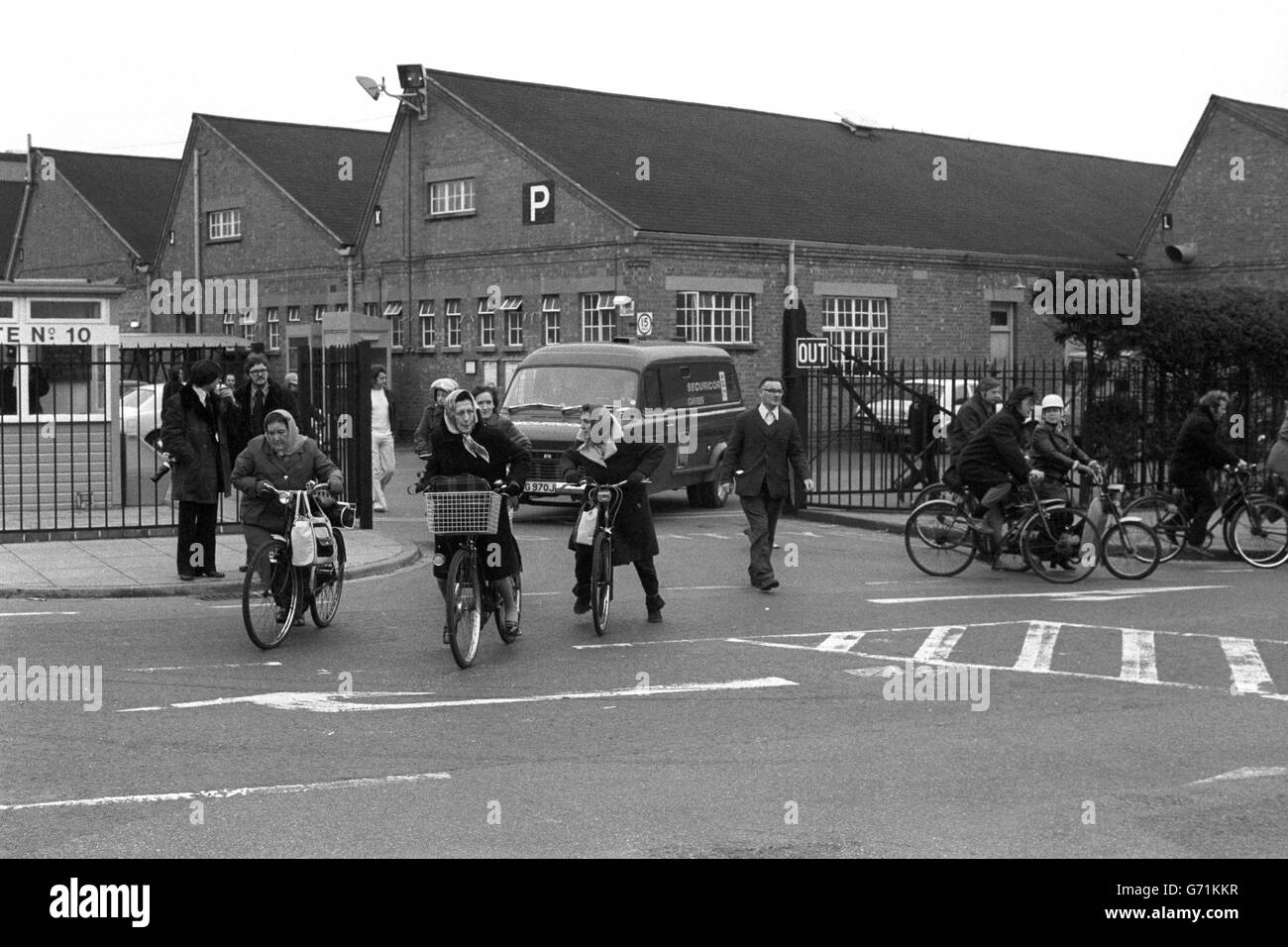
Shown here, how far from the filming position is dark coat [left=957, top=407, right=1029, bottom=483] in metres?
16.0

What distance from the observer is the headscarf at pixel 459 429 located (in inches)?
435

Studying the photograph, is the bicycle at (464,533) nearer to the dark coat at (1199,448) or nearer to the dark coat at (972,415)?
the dark coat at (972,415)

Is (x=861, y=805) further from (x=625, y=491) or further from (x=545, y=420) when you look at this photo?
(x=545, y=420)

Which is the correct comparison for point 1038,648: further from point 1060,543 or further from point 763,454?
point 1060,543

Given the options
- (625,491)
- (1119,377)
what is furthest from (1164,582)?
(1119,377)

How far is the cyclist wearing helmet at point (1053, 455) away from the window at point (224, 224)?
127ft

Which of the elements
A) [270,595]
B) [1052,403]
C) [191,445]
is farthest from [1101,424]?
[270,595]

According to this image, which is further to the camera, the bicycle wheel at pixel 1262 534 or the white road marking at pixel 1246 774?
the bicycle wheel at pixel 1262 534

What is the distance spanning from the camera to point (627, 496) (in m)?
12.8

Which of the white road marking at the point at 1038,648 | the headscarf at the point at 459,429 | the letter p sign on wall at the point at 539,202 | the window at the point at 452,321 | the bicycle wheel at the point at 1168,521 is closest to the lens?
the white road marking at the point at 1038,648

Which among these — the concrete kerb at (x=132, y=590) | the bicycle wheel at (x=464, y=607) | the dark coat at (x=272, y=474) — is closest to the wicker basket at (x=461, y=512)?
the bicycle wheel at (x=464, y=607)

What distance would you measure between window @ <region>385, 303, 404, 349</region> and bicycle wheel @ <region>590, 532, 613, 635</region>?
32784 millimetres

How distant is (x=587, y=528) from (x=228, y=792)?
5.45 metres

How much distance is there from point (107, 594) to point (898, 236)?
3082 centimetres
